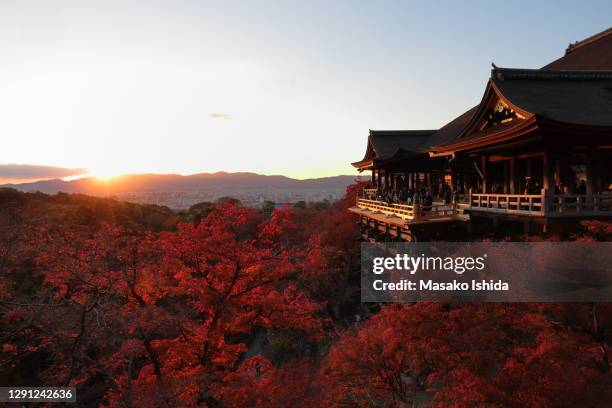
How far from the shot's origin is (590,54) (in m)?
22.3

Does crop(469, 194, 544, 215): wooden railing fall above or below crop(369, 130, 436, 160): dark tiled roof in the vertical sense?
below

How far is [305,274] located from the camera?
2633cm

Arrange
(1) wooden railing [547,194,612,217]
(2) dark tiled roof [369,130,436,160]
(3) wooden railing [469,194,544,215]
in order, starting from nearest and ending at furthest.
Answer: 1. (1) wooden railing [547,194,612,217]
2. (3) wooden railing [469,194,544,215]
3. (2) dark tiled roof [369,130,436,160]

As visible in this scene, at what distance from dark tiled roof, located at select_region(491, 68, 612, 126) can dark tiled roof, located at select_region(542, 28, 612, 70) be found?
7472 millimetres

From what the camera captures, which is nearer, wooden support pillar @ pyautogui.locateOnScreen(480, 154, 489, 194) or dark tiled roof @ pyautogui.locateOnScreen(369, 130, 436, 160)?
wooden support pillar @ pyautogui.locateOnScreen(480, 154, 489, 194)

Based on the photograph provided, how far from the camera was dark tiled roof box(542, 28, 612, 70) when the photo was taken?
20175 millimetres

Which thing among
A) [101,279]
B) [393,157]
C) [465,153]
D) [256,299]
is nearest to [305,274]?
[393,157]

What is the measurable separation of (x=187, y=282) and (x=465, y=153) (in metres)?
12.5

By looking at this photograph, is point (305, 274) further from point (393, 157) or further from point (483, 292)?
point (483, 292)

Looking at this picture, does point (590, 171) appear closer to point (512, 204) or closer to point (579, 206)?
point (579, 206)

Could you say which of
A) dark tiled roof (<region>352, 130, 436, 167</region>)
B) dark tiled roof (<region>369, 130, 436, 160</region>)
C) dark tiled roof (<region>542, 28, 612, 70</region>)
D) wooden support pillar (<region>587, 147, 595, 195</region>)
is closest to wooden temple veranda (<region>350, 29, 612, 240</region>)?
wooden support pillar (<region>587, 147, 595, 195</region>)

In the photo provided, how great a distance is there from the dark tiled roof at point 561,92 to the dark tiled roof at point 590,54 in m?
7.47
